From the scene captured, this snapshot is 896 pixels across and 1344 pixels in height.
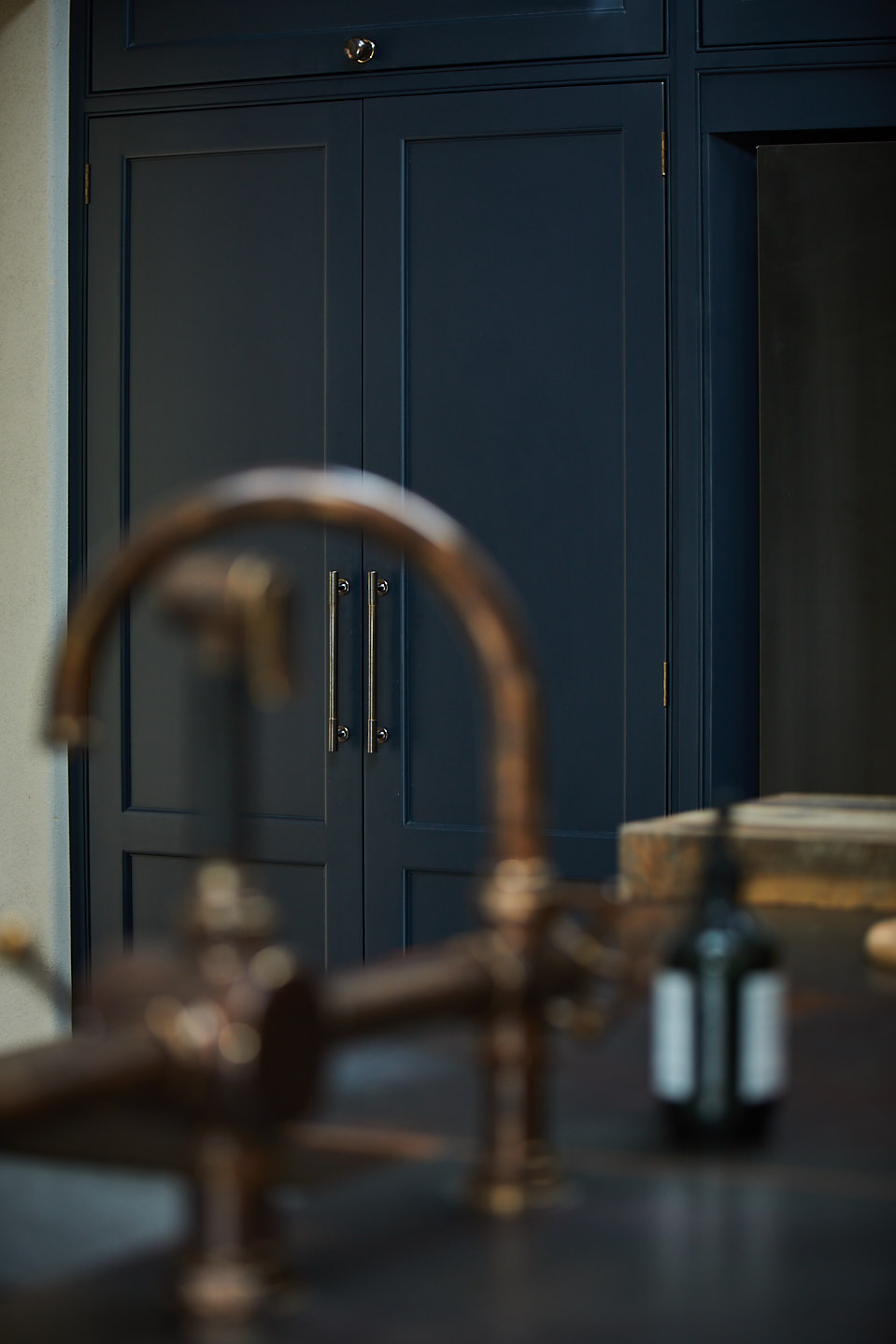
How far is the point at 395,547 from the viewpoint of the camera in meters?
0.72

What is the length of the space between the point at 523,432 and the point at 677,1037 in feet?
7.38

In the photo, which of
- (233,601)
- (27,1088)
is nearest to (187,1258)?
(27,1088)

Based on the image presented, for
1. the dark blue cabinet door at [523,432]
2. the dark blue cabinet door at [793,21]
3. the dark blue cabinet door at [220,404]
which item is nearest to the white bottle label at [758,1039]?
the dark blue cabinet door at [523,432]

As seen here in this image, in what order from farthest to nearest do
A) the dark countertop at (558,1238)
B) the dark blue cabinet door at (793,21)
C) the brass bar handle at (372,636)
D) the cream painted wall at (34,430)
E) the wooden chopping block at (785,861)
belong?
1. the cream painted wall at (34,430)
2. the brass bar handle at (372,636)
3. the dark blue cabinet door at (793,21)
4. the wooden chopping block at (785,861)
5. the dark countertop at (558,1238)

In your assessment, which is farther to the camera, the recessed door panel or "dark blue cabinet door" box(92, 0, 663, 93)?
the recessed door panel

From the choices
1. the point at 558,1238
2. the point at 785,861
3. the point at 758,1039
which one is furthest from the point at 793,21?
the point at 558,1238

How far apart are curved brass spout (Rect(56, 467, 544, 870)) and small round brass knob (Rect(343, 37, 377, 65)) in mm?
2548

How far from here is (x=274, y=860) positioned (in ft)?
10.3

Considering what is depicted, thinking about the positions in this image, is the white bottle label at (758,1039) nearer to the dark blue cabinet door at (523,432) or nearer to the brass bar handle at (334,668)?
the dark blue cabinet door at (523,432)

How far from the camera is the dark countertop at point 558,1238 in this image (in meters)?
0.62

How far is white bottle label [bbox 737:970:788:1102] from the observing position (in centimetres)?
84

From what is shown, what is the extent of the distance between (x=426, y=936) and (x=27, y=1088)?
98.4 inches

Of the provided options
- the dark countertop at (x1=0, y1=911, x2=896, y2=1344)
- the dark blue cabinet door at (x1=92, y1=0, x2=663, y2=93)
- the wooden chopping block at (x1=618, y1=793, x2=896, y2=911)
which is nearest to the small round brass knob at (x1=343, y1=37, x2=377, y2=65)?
the dark blue cabinet door at (x1=92, y1=0, x2=663, y2=93)

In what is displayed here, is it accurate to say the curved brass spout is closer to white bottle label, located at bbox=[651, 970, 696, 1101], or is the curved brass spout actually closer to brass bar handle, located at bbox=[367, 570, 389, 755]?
white bottle label, located at bbox=[651, 970, 696, 1101]
